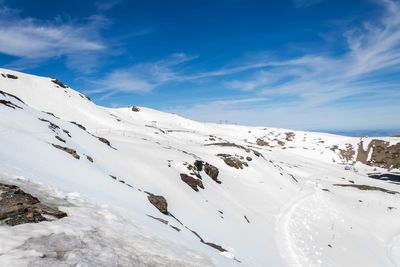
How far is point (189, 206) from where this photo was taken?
28.6 meters

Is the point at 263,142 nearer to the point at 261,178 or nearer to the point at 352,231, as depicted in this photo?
the point at 261,178

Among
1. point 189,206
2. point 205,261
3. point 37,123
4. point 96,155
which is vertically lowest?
point 189,206

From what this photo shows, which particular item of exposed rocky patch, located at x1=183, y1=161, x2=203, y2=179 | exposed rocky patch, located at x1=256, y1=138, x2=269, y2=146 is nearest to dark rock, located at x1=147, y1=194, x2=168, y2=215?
exposed rocky patch, located at x1=183, y1=161, x2=203, y2=179

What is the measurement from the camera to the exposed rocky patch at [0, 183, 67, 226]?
31.3ft

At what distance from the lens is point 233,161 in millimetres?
51938

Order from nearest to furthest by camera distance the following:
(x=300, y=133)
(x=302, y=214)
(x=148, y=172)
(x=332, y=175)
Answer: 1. (x=148, y=172)
2. (x=302, y=214)
3. (x=332, y=175)
4. (x=300, y=133)

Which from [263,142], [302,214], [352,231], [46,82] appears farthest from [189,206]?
[263,142]

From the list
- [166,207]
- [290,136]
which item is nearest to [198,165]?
[166,207]

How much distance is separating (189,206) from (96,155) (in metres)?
9.84

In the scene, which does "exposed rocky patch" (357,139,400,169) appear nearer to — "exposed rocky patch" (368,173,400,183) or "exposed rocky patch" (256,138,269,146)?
"exposed rocky patch" (368,173,400,183)

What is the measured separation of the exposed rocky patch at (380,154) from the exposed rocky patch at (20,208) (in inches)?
4533

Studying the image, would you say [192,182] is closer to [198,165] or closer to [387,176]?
[198,165]

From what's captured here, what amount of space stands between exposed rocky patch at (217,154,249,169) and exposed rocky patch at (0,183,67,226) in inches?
1626

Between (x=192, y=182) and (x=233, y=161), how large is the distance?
18.0 meters
